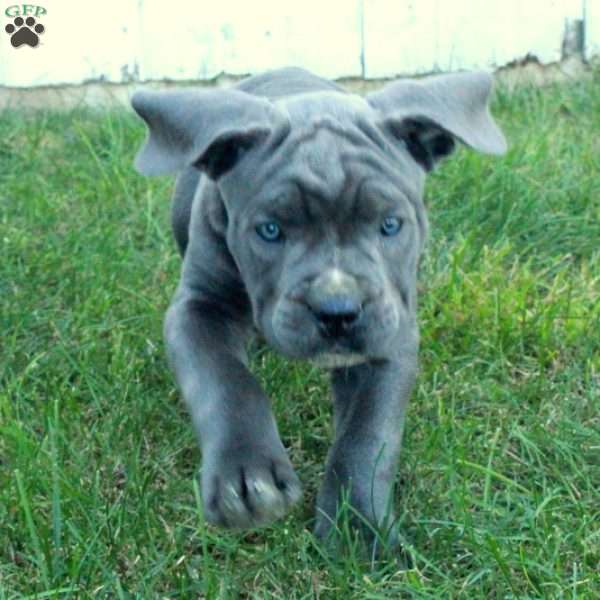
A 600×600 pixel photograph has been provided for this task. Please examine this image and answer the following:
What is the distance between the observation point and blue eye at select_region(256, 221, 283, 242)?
3.60m

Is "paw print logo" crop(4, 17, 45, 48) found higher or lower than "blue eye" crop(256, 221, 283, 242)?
lower

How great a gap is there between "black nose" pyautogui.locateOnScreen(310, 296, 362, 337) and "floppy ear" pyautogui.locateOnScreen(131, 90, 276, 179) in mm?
519

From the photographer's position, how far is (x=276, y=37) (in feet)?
24.9

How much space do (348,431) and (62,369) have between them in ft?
3.89

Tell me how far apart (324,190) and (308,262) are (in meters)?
0.19

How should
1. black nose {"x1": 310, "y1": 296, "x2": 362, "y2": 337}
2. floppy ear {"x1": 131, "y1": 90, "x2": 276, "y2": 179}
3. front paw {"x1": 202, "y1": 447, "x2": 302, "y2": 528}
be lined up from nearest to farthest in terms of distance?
front paw {"x1": 202, "y1": 447, "x2": 302, "y2": 528}, black nose {"x1": 310, "y1": 296, "x2": 362, "y2": 337}, floppy ear {"x1": 131, "y1": 90, "x2": 276, "y2": 179}

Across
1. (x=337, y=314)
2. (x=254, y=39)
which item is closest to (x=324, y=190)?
(x=337, y=314)

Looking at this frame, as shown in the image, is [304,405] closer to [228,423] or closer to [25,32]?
[228,423]

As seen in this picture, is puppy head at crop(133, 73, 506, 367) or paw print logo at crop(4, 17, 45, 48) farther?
paw print logo at crop(4, 17, 45, 48)

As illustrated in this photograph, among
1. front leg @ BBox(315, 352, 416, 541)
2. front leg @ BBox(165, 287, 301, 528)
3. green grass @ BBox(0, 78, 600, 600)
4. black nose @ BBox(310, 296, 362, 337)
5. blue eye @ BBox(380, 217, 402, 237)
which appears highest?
blue eye @ BBox(380, 217, 402, 237)

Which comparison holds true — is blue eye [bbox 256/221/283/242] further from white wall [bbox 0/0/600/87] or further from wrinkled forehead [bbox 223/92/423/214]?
white wall [bbox 0/0/600/87]

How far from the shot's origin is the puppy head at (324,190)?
134 inches

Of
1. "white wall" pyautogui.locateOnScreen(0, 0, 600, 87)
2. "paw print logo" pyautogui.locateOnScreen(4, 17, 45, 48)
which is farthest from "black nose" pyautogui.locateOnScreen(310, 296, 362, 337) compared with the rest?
"paw print logo" pyautogui.locateOnScreen(4, 17, 45, 48)

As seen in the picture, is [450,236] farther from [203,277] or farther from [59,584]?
[59,584]
